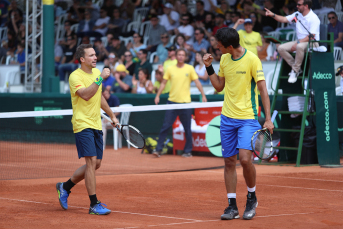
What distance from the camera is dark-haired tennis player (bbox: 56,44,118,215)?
237 inches

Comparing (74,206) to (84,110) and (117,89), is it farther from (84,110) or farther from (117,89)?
(117,89)

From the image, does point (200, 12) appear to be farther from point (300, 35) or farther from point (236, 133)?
point (236, 133)

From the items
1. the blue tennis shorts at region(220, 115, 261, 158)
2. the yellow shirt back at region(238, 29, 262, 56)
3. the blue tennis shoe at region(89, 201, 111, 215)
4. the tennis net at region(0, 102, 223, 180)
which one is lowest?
the tennis net at region(0, 102, 223, 180)

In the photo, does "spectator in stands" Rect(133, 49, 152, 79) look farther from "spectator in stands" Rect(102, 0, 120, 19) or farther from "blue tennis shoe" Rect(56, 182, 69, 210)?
"blue tennis shoe" Rect(56, 182, 69, 210)

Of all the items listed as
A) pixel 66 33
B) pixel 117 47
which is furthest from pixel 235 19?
pixel 66 33

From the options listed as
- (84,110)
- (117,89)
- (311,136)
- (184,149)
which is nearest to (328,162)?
(311,136)

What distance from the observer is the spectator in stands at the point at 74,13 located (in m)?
21.2

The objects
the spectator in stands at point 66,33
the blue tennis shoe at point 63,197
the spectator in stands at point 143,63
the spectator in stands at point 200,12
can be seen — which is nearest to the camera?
the blue tennis shoe at point 63,197

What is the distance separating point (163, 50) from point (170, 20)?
1.81 m

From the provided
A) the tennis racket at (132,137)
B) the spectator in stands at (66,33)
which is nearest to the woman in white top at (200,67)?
the spectator in stands at (66,33)

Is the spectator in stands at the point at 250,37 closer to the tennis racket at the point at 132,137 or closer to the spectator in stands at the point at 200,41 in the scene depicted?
the spectator in stands at the point at 200,41

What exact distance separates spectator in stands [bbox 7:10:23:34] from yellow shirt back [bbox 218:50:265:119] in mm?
17584

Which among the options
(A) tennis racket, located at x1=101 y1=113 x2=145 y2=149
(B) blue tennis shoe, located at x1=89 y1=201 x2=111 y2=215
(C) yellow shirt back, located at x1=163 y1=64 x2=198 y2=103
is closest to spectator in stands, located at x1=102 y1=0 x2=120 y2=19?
(C) yellow shirt back, located at x1=163 y1=64 x2=198 y2=103

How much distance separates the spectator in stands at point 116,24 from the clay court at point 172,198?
8697 mm
